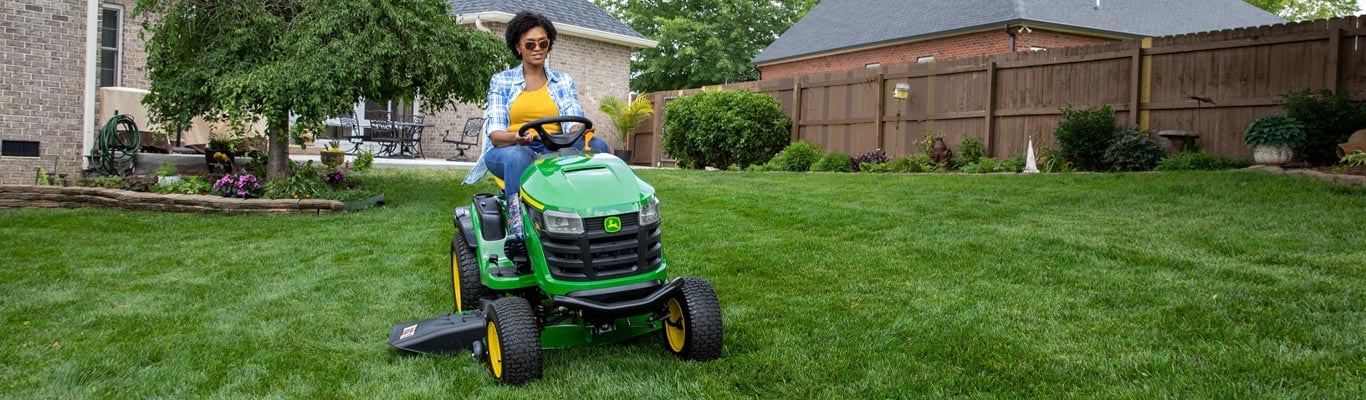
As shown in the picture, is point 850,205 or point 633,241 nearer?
point 633,241

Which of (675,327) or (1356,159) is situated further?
(1356,159)

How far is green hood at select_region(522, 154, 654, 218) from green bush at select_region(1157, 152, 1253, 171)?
7.74 meters

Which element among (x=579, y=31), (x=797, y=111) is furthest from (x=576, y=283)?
(x=579, y=31)

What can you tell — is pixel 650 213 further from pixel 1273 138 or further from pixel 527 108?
pixel 1273 138

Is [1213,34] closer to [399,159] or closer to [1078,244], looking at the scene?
[1078,244]

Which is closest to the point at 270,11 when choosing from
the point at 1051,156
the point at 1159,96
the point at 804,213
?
the point at 804,213

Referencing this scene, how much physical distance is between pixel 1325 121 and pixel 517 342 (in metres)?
8.33

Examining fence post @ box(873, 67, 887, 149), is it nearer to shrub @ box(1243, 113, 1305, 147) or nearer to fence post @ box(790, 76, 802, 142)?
fence post @ box(790, 76, 802, 142)

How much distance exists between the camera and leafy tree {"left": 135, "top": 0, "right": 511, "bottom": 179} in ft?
26.7

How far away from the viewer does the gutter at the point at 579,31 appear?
17141 mm

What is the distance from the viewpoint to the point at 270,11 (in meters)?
8.87

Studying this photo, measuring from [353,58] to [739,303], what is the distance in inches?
211

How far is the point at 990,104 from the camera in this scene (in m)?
11.9

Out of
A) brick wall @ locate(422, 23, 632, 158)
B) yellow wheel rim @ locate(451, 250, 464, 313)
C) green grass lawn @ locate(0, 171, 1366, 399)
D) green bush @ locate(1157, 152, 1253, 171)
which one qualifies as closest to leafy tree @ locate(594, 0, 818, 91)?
brick wall @ locate(422, 23, 632, 158)
